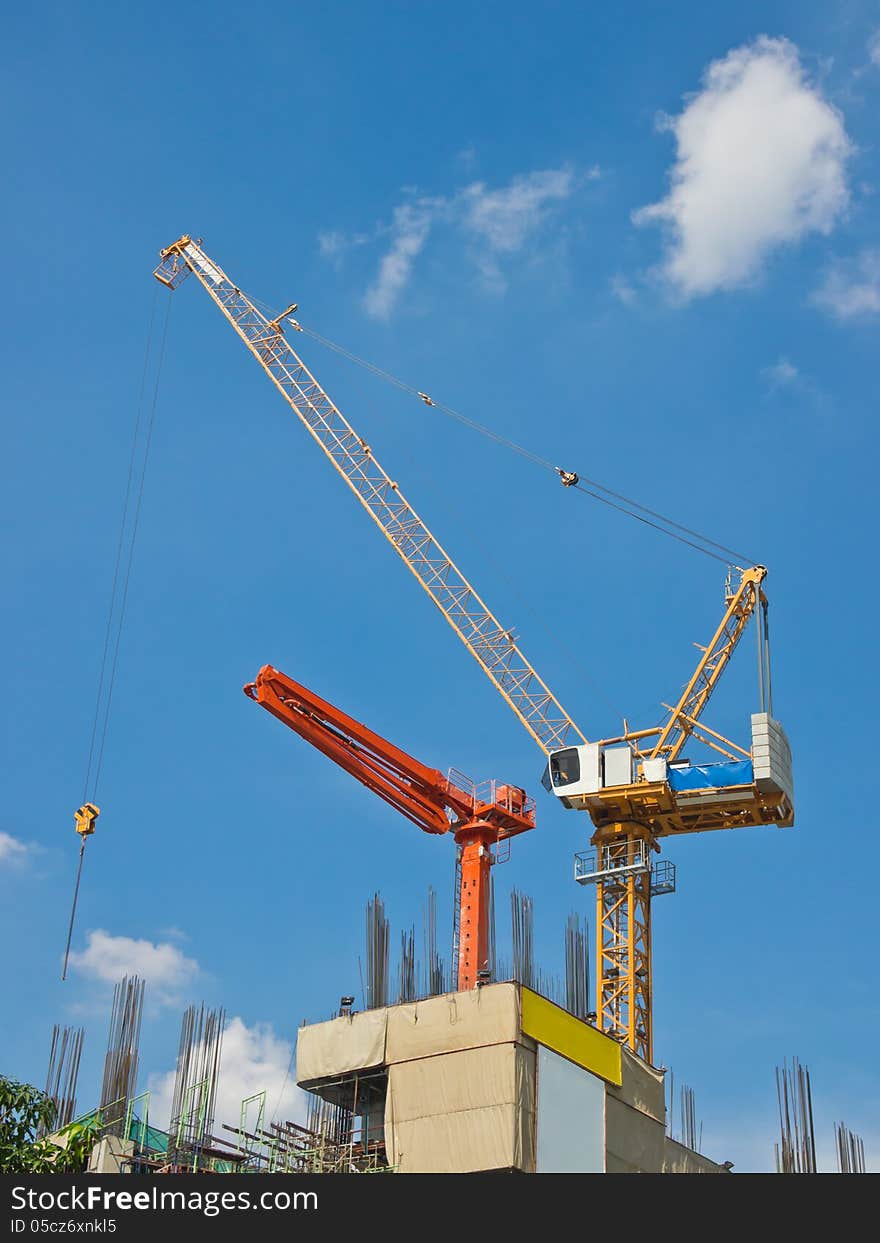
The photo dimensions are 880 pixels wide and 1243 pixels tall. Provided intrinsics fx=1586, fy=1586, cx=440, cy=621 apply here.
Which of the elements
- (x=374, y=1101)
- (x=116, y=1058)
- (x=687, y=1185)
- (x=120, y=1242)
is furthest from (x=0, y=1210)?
(x=116, y=1058)

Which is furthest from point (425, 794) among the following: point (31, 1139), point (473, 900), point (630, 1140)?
point (31, 1139)

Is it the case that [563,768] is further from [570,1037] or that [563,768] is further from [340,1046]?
[340,1046]

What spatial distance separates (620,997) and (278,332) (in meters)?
43.4

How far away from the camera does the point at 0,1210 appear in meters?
27.9

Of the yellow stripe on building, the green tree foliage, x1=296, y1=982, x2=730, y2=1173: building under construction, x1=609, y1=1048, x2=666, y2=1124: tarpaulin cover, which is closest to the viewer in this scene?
the green tree foliage

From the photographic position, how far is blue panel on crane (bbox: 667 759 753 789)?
74.6 meters

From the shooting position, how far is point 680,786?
75750 mm

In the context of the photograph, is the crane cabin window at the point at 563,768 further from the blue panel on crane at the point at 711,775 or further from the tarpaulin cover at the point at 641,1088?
the tarpaulin cover at the point at 641,1088

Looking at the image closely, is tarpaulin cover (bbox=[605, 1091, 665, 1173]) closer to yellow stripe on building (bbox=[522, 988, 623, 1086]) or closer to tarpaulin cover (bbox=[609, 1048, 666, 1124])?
tarpaulin cover (bbox=[609, 1048, 666, 1124])

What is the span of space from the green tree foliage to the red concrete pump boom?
41.9m

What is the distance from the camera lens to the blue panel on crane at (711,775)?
74.6m

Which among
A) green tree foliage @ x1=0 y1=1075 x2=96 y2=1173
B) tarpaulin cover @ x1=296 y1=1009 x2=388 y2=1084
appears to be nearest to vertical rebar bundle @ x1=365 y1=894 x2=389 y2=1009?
tarpaulin cover @ x1=296 y1=1009 x2=388 y2=1084

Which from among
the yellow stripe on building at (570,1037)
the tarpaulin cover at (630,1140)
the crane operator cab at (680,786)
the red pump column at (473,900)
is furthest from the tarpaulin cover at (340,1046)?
the crane operator cab at (680,786)

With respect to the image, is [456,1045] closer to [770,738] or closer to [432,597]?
[770,738]
